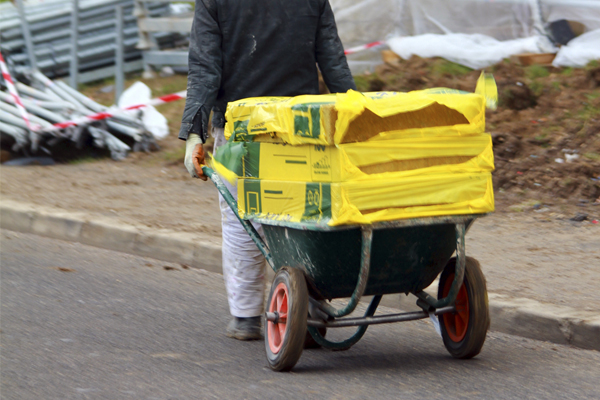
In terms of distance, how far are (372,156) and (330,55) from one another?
1.18m

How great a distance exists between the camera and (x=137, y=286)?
5.50 m

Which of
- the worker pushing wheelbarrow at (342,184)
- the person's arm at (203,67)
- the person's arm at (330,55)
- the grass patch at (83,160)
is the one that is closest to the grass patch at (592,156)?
the person's arm at (330,55)

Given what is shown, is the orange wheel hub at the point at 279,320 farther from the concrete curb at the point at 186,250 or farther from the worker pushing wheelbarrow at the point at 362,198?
the concrete curb at the point at 186,250

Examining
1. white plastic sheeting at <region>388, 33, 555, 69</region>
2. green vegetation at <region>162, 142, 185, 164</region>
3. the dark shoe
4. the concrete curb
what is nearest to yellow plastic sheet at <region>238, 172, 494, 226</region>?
the dark shoe

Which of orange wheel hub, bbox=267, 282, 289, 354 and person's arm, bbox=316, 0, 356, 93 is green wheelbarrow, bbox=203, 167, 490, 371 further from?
person's arm, bbox=316, 0, 356, 93

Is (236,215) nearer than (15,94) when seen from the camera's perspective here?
Yes

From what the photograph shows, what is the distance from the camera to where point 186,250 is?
623 centimetres

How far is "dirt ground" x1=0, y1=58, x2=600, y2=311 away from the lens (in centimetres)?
531

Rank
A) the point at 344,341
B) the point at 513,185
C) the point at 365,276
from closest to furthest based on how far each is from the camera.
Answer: the point at 365,276 < the point at 344,341 < the point at 513,185

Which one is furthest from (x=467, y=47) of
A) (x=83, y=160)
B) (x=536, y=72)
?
(x=83, y=160)

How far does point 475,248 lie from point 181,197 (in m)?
3.26

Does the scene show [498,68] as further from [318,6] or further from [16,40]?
[16,40]

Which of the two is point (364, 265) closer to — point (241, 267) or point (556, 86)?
point (241, 267)

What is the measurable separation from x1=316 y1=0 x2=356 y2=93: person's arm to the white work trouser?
62cm
